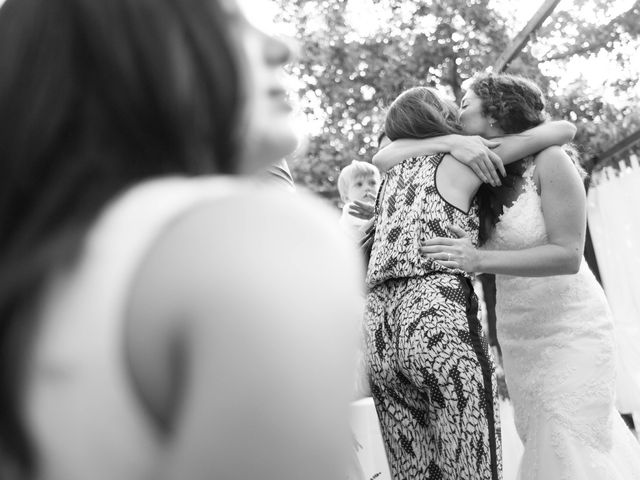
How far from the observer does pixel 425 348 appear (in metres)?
2.62

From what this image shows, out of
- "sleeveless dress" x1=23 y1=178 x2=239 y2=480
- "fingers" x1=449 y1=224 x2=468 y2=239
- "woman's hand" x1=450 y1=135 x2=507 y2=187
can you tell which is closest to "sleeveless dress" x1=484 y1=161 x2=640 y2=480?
"woman's hand" x1=450 y1=135 x2=507 y2=187

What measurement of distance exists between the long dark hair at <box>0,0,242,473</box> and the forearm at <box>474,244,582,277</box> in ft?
7.70

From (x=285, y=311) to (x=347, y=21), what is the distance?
429 inches

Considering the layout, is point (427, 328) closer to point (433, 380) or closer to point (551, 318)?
point (433, 380)

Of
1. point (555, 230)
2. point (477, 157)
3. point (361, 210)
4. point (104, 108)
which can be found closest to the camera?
point (104, 108)

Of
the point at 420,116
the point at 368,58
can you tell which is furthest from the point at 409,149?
the point at 368,58

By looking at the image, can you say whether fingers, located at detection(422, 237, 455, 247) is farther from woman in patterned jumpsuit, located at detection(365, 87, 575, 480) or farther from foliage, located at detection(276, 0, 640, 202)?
foliage, located at detection(276, 0, 640, 202)

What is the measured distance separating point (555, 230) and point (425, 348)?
78cm

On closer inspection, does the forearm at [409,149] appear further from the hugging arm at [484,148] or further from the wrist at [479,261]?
the wrist at [479,261]

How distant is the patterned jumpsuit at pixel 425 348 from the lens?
2570 millimetres

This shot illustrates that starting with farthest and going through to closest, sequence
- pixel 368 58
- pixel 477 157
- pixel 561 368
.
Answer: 1. pixel 368 58
2. pixel 561 368
3. pixel 477 157

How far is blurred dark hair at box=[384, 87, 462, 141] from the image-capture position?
3006mm

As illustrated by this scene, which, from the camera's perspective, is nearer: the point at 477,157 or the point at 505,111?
the point at 477,157

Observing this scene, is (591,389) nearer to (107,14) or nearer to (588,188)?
(107,14)
